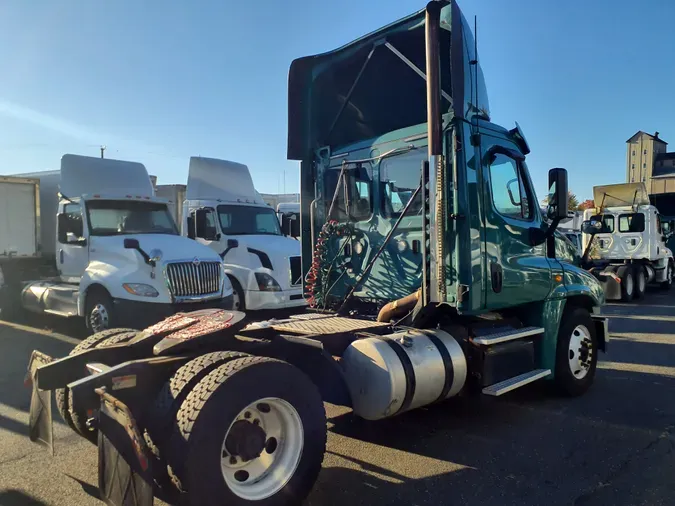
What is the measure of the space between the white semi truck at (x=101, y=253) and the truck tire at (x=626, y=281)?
A: 481 inches

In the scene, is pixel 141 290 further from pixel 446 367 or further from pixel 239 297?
pixel 446 367

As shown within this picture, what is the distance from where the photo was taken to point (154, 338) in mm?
4031

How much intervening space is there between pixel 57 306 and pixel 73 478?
6.94m

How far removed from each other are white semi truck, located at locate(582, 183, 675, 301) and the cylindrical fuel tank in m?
13.7

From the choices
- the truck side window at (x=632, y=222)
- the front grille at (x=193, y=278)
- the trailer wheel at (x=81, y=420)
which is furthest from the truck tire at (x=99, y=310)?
the truck side window at (x=632, y=222)

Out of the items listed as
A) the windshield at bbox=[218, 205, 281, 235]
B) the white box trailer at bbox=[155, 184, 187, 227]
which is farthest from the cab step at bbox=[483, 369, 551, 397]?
the white box trailer at bbox=[155, 184, 187, 227]

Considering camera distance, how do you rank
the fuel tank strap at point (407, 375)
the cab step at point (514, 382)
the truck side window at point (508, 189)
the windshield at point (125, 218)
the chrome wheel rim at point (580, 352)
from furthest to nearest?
the windshield at point (125, 218) < the chrome wheel rim at point (580, 352) < the truck side window at point (508, 189) < the cab step at point (514, 382) < the fuel tank strap at point (407, 375)

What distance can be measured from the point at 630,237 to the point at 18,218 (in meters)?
17.4

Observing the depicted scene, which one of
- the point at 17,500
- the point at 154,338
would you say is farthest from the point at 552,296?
the point at 17,500

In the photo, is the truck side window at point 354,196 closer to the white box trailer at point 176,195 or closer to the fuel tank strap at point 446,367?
the fuel tank strap at point 446,367

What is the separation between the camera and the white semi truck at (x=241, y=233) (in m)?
10.7

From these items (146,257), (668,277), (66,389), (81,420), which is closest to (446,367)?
(81,420)

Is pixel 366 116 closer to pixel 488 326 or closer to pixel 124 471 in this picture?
pixel 488 326

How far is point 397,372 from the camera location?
4.23 meters
